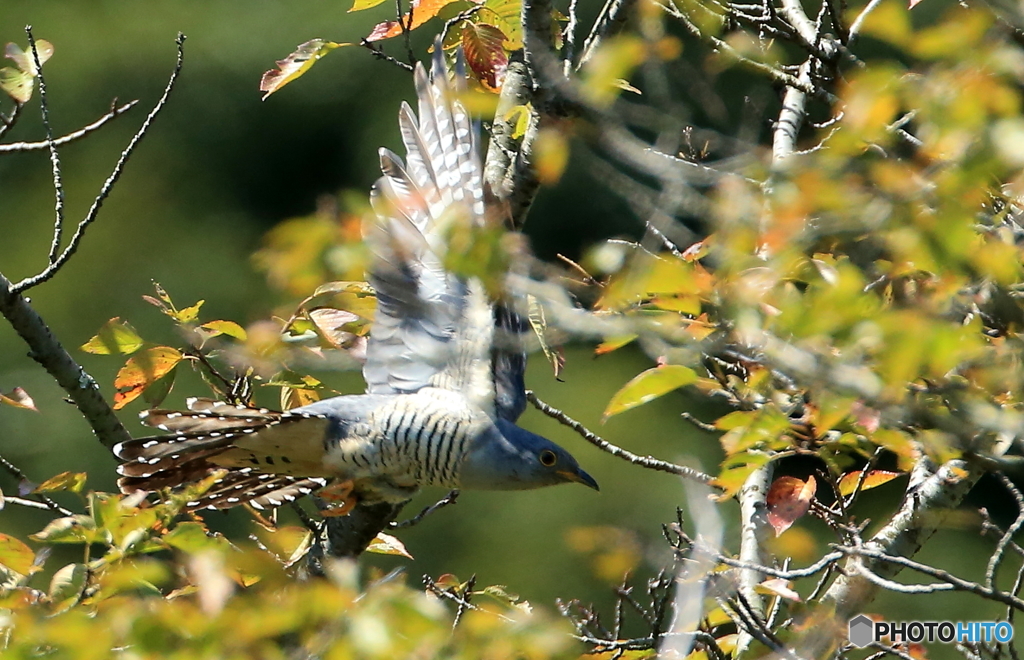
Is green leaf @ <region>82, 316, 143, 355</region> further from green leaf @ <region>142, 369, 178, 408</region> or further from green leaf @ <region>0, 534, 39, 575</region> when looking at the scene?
green leaf @ <region>0, 534, 39, 575</region>

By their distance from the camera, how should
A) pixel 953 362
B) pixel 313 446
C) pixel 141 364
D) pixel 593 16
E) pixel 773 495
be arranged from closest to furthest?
pixel 953 362 < pixel 773 495 < pixel 141 364 < pixel 313 446 < pixel 593 16

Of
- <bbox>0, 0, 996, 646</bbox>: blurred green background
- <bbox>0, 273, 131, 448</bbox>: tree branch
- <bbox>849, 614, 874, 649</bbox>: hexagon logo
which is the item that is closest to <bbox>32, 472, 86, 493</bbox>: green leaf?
<bbox>0, 273, 131, 448</bbox>: tree branch

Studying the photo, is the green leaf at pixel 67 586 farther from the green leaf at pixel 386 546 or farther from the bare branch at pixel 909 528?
the bare branch at pixel 909 528

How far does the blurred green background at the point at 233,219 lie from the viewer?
500 cm

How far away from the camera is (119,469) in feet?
8.15

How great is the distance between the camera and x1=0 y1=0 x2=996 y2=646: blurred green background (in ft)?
16.4

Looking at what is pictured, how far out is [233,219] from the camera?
6863 millimetres

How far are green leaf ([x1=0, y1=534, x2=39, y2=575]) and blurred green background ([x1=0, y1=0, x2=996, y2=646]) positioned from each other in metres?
2.85

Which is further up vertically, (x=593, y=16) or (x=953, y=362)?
(x=593, y=16)

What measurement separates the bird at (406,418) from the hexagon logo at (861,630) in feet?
2.47

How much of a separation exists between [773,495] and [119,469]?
1.50 metres

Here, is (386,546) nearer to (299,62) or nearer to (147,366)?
(147,366)

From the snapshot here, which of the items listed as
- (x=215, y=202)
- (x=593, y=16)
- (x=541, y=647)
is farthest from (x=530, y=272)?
(x=215, y=202)

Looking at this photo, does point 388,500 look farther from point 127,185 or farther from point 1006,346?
point 127,185
